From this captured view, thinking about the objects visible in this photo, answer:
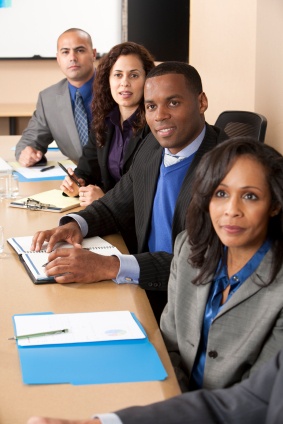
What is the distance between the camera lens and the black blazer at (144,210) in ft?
7.67

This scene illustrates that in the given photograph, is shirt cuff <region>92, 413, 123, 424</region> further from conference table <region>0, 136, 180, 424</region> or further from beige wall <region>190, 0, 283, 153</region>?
beige wall <region>190, 0, 283, 153</region>

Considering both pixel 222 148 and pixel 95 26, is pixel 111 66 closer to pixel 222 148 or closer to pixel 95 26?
pixel 222 148

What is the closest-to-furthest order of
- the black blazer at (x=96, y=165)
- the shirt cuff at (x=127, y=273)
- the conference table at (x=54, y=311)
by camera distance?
the conference table at (x=54, y=311), the shirt cuff at (x=127, y=273), the black blazer at (x=96, y=165)

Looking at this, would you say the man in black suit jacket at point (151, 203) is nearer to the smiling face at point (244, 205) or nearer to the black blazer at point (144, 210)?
the black blazer at point (144, 210)

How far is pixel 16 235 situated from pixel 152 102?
2.43 ft

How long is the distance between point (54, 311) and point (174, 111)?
900 mm

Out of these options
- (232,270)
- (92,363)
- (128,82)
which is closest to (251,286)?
(232,270)

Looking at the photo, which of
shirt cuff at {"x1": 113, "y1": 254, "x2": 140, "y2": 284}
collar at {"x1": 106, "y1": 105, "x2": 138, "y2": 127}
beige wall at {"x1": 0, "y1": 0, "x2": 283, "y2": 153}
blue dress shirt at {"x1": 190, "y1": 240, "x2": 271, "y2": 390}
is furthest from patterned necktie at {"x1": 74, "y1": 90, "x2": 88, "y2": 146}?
Result: blue dress shirt at {"x1": 190, "y1": 240, "x2": 271, "y2": 390}

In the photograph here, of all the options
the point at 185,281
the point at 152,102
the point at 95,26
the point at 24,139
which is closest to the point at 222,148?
the point at 185,281

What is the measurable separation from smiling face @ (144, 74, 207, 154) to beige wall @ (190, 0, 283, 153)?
128 centimetres

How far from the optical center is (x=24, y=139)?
4449 millimetres

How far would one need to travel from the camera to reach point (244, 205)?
1771 mm

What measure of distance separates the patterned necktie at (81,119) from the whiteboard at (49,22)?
2.78m

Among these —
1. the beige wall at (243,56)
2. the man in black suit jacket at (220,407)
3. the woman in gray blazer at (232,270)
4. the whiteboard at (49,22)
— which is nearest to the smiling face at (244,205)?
the woman in gray blazer at (232,270)
